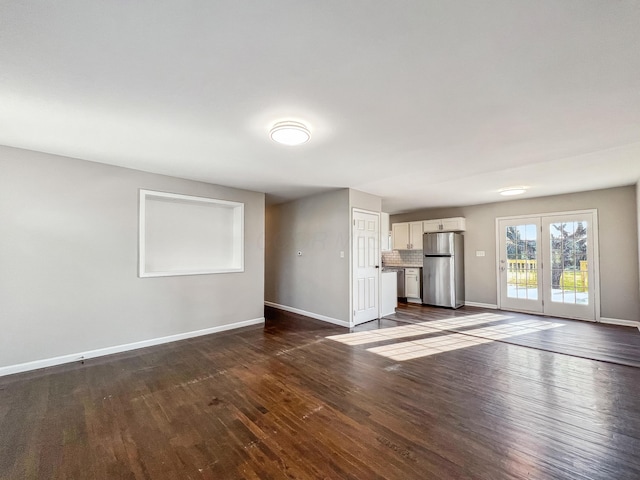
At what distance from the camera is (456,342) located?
4.04m

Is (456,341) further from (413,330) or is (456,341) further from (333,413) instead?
(333,413)

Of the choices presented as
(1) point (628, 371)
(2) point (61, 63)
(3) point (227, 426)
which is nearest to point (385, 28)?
(2) point (61, 63)

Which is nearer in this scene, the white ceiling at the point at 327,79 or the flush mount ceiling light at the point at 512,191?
the white ceiling at the point at 327,79

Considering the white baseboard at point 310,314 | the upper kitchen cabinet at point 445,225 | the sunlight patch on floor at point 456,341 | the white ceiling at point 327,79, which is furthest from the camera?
the upper kitchen cabinet at point 445,225

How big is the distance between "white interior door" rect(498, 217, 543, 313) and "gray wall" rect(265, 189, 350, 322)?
3895 mm

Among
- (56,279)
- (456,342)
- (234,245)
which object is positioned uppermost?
(234,245)

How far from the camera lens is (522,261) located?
6.00 m

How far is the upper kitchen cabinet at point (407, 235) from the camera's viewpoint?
24.5ft

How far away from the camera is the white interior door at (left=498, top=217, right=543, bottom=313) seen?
19.1 ft

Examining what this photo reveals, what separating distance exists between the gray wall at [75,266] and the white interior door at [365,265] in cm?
278

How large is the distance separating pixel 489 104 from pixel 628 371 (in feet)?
10.9

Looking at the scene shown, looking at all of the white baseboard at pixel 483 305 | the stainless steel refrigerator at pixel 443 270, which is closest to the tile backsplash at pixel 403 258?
the stainless steel refrigerator at pixel 443 270

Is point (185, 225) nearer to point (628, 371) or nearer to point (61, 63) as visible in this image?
point (61, 63)

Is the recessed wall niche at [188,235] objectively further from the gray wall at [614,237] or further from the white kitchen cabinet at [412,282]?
the gray wall at [614,237]
